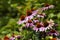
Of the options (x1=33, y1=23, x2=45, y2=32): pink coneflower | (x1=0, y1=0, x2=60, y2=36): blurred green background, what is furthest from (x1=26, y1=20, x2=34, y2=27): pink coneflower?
(x1=0, y1=0, x2=60, y2=36): blurred green background

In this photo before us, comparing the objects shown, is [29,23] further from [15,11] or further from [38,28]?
[15,11]

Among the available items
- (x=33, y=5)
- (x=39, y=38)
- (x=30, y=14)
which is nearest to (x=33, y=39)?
(x=39, y=38)

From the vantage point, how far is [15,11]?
3.69 meters

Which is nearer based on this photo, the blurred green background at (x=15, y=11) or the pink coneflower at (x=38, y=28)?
the pink coneflower at (x=38, y=28)

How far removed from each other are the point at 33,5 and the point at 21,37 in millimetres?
958

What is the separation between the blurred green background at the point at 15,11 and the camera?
288 centimetres

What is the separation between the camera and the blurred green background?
288 centimetres

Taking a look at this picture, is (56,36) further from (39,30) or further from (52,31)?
(39,30)

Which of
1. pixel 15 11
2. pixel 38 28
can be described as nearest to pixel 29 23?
pixel 38 28

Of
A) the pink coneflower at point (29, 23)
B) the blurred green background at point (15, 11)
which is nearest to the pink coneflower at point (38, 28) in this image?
the pink coneflower at point (29, 23)

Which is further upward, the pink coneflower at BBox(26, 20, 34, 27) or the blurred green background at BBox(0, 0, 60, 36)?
the blurred green background at BBox(0, 0, 60, 36)

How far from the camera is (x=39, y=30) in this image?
2.06 meters

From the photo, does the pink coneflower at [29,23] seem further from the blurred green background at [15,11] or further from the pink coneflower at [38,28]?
the blurred green background at [15,11]

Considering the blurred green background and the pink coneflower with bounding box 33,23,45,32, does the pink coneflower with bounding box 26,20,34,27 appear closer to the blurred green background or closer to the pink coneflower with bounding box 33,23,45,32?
the pink coneflower with bounding box 33,23,45,32
